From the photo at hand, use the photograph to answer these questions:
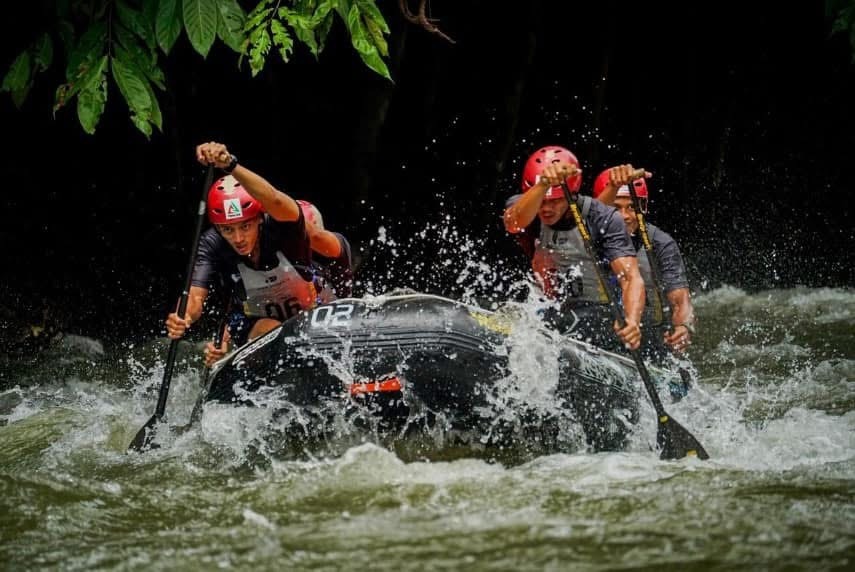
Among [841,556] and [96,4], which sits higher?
[96,4]

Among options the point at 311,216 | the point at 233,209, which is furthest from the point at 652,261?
the point at 233,209

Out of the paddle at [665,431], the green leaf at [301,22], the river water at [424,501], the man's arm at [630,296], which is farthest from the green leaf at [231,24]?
the man's arm at [630,296]

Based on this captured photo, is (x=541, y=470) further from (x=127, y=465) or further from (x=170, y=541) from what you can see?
(x=127, y=465)

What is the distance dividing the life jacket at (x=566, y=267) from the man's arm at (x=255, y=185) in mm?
1519

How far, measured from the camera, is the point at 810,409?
6496mm

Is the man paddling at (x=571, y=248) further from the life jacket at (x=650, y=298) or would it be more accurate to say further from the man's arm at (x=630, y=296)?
the life jacket at (x=650, y=298)

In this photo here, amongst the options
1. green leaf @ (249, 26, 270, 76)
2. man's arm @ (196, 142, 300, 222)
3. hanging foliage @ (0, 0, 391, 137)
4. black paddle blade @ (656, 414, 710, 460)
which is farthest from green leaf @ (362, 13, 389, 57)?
black paddle blade @ (656, 414, 710, 460)

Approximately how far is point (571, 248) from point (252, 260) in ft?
6.28

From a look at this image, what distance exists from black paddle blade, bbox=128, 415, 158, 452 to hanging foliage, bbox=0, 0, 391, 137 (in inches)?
61.6

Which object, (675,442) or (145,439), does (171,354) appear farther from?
(675,442)

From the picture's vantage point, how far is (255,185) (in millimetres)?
5586

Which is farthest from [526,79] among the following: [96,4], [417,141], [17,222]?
[96,4]

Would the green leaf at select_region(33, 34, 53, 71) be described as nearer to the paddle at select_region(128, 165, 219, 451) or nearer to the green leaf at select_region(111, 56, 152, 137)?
the green leaf at select_region(111, 56, 152, 137)

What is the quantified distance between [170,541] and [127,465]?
1.40 metres
